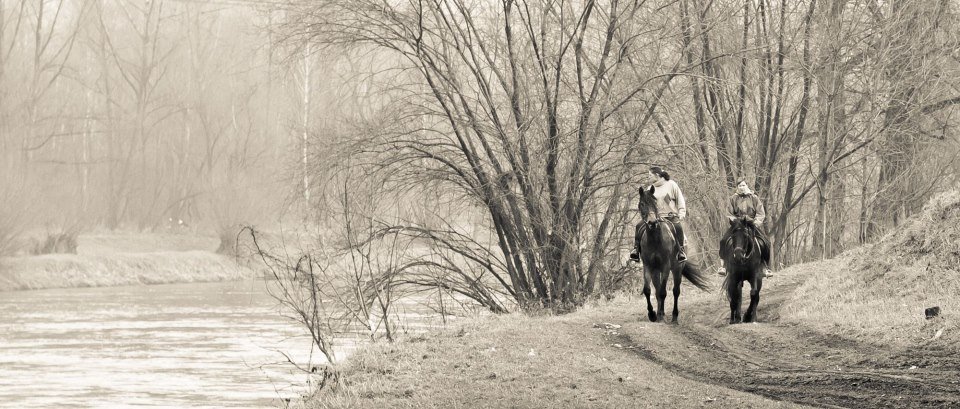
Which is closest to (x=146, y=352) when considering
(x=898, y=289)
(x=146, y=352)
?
(x=146, y=352)

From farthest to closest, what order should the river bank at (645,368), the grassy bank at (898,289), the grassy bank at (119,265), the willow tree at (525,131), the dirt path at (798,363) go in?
the grassy bank at (119,265) < the willow tree at (525,131) < the grassy bank at (898,289) < the river bank at (645,368) < the dirt path at (798,363)

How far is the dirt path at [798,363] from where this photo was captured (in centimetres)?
1149

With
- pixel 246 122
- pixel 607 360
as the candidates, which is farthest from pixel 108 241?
pixel 607 360

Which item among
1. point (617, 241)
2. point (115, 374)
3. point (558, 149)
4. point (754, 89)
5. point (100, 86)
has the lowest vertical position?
point (115, 374)

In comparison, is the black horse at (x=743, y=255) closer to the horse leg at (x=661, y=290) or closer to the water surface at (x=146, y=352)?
the horse leg at (x=661, y=290)

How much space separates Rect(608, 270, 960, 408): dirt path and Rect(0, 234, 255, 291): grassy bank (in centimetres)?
3419

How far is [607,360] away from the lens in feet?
46.0

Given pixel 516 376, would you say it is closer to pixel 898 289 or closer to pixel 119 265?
pixel 898 289

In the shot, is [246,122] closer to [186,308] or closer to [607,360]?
[186,308]

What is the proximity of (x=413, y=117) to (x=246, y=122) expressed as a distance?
4688cm

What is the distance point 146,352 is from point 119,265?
2599 cm

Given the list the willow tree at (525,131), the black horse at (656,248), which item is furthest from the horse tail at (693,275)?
the willow tree at (525,131)

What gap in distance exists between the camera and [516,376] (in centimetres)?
1316

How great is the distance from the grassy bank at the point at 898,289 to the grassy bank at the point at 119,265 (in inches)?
1250
